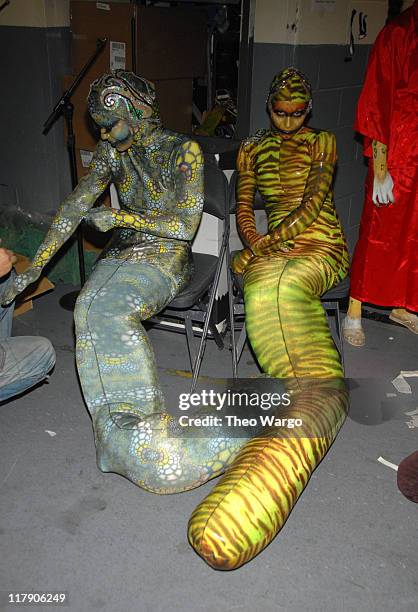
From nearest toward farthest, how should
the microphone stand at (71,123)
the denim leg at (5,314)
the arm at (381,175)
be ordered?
1. the denim leg at (5,314)
2. the arm at (381,175)
3. the microphone stand at (71,123)

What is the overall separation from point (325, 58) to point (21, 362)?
2.64 meters

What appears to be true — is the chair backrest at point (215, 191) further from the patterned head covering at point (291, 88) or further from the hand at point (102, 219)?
the hand at point (102, 219)

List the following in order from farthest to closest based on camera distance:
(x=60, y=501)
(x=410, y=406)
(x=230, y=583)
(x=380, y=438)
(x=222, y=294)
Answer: (x=222, y=294) → (x=410, y=406) → (x=380, y=438) → (x=60, y=501) → (x=230, y=583)

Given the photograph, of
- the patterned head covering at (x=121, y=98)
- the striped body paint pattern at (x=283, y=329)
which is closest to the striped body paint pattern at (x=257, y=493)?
the striped body paint pattern at (x=283, y=329)

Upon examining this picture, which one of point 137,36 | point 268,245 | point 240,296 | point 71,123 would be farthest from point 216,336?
point 137,36

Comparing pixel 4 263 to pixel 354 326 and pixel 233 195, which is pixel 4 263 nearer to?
pixel 233 195

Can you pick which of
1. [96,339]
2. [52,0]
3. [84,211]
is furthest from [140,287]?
[52,0]

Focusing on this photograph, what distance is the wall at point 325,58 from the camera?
3.56 meters

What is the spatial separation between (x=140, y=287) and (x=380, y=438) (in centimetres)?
132

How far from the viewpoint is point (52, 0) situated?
13.5ft

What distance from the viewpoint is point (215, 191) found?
123 inches

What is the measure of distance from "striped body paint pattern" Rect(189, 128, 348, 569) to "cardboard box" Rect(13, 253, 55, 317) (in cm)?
158

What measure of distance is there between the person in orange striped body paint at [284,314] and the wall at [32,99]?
1.94 m

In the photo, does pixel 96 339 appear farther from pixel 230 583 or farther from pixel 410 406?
pixel 410 406
